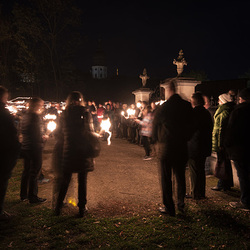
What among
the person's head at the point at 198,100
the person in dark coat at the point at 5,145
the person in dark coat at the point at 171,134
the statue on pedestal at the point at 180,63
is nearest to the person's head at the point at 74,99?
the person in dark coat at the point at 5,145

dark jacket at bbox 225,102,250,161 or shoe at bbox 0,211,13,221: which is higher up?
dark jacket at bbox 225,102,250,161

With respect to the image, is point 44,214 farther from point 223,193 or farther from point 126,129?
point 126,129

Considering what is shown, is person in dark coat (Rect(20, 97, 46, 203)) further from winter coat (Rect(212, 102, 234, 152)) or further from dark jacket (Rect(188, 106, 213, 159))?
winter coat (Rect(212, 102, 234, 152))

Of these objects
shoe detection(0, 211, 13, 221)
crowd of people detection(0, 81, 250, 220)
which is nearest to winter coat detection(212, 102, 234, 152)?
crowd of people detection(0, 81, 250, 220)

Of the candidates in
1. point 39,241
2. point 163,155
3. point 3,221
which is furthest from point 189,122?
point 3,221

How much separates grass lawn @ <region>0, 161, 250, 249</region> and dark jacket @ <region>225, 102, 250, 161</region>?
115 centimetres

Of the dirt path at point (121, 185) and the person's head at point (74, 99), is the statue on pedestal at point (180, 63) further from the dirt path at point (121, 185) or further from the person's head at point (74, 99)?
the person's head at point (74, 99)

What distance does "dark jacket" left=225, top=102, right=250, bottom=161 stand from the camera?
4.46 meters

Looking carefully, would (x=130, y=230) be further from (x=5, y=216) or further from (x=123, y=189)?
(x=5, y=216)

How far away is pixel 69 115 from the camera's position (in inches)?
160

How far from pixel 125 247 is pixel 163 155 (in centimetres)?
159

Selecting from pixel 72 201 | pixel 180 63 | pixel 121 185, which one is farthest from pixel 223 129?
pixel 180 63

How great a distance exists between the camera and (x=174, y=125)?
4117 mm

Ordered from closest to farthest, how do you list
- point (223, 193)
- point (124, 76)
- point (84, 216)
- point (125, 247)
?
point (125, 247) → point (84, 216) → point (223, 193) → point (124, 76)
